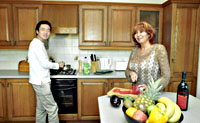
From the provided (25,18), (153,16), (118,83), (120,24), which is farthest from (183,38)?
(25,18)

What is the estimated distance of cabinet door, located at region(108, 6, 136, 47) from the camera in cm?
275

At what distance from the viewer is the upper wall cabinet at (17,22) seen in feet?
8.71

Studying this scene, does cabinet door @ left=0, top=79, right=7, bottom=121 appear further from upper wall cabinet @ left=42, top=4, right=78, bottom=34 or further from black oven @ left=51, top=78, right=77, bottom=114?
upper wall cabinet @ left=42, top=4, right=78, bottom=34

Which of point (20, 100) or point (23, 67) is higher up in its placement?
point (23, 67)

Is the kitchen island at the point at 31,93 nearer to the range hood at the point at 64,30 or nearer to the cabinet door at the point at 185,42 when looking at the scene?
the range hood at the point at 64,30

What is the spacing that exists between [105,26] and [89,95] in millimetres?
1177

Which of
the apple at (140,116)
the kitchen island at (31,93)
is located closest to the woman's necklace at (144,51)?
the apple at (140,116)

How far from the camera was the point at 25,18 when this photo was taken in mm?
2672

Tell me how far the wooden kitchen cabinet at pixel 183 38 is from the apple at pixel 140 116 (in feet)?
6.55

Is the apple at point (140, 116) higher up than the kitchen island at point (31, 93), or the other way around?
the apple at point (140, 116)

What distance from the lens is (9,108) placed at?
2.61 m

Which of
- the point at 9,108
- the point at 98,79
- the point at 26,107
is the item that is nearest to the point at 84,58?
the point at 98,79

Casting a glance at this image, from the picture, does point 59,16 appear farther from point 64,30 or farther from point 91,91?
point 91,91

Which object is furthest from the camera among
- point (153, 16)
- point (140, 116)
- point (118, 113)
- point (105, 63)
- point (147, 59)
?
point (105, 63)
